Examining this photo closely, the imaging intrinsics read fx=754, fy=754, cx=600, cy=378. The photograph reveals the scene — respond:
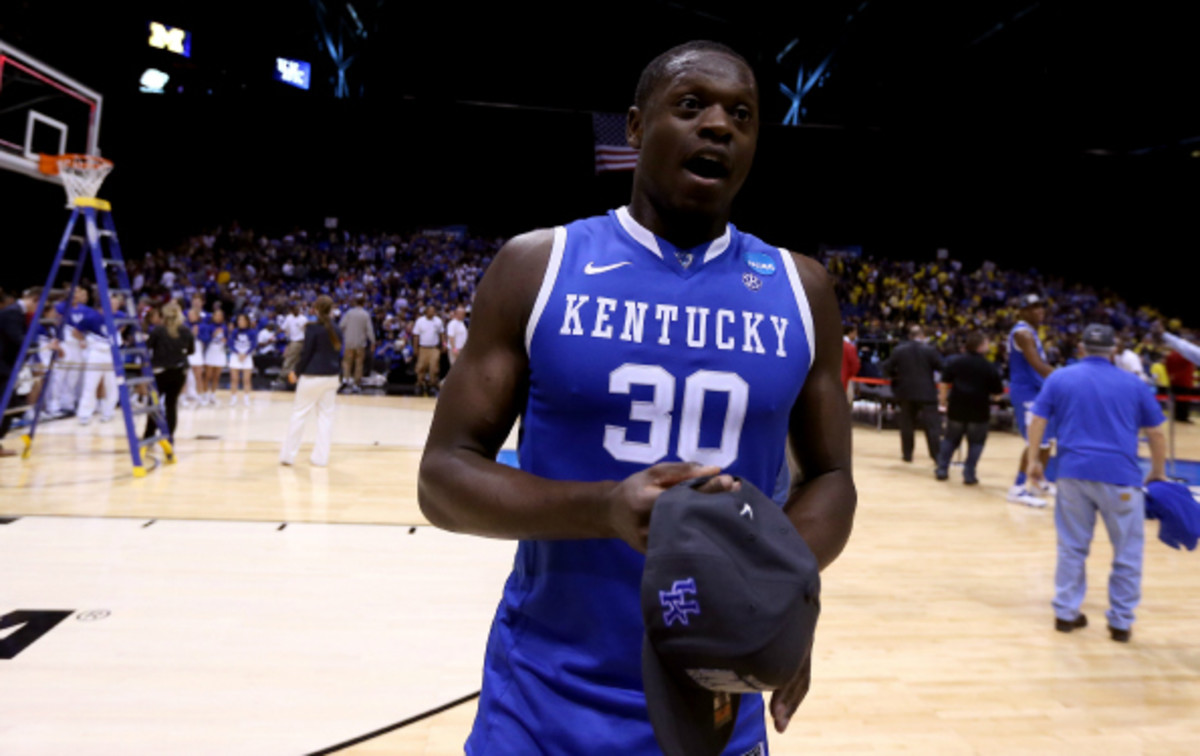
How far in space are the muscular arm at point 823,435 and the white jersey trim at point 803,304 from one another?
1 centimetres

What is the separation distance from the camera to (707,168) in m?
1.09

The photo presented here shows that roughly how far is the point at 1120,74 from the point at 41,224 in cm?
2373

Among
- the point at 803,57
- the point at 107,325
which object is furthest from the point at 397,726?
the point at 803,57

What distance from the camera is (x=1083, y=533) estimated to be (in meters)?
4.07

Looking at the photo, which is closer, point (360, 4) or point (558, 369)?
point (558, 369)

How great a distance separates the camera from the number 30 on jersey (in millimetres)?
1024

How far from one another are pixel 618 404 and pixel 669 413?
0.07 meters

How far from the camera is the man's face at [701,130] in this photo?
3.49ft

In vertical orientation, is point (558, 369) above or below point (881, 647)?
above

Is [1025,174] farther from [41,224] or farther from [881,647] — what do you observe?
[41,224]

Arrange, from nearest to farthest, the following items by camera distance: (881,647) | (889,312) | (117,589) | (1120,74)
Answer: (881,647) → (117,589) → (1120,74) → (889,312)

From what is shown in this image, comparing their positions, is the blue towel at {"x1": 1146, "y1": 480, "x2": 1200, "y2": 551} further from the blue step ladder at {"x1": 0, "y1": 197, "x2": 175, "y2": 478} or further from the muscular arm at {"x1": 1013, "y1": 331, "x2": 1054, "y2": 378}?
the blue step ladder at {"x1": 0, "y1": 197, "x2": 175, "y2": 478}

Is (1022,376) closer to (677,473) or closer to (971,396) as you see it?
(971,396)

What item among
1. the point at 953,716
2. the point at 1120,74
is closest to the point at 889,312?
the point at 1120,74
